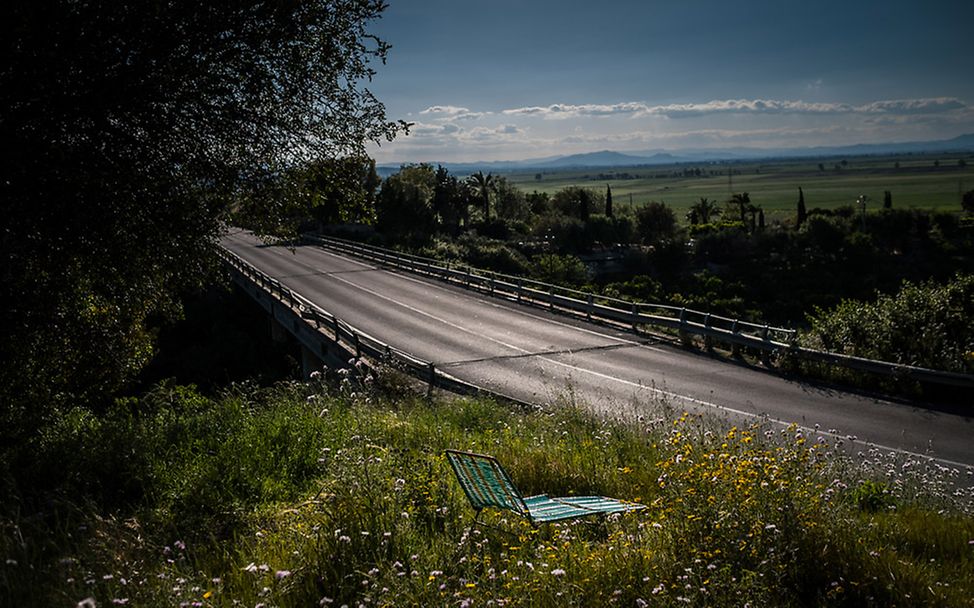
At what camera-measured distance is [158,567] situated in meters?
5.07

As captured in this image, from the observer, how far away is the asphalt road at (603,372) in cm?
1392

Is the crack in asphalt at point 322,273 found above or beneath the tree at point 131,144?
beneath

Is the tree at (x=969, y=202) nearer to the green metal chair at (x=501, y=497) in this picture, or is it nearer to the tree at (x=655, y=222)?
the tree at (x=655, y=222)

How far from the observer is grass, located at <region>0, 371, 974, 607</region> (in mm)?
4715

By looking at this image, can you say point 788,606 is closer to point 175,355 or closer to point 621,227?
point 175,355

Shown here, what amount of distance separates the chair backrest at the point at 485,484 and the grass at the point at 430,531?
9.4 inches

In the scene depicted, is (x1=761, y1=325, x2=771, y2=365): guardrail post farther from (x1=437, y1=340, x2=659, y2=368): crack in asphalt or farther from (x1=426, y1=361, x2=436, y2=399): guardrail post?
(x1=426, y1=361, x2=436, y2=399): guardrail post

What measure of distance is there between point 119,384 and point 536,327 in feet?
56.1

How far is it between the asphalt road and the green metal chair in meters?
3.68

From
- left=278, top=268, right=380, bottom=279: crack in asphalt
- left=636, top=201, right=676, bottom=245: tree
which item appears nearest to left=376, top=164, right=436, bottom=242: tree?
left=278, top=268, right=380, bottom=279: crack in asphalt

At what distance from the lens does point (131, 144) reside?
365 inches

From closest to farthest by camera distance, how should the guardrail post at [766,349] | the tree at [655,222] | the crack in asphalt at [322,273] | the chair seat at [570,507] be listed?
1. the chair seat at [570,507]
2. the guardrail post at [766,349]
3. the crack in asphalt at [322,273]
4. the tree at [655,222]

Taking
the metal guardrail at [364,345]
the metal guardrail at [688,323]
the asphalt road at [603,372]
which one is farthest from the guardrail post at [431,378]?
the metal guardrail at [688,323]

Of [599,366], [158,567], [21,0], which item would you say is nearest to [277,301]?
[599,366]
